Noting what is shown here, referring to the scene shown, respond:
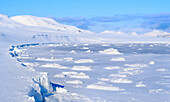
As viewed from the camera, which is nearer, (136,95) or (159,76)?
(136,95)

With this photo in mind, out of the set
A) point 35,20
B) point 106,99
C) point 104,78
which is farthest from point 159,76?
point 35,20

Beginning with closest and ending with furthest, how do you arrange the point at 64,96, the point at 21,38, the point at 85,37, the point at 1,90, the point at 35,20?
the point at 1,90 < the point at 64,96 < the point at 21,38 < the point at 85,37 < the point at 35,20

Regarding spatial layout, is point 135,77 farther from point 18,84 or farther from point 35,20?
point 35,20

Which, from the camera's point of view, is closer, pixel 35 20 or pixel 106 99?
pixel 106 99

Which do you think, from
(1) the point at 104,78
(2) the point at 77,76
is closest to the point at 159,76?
(1) the point at 104,78

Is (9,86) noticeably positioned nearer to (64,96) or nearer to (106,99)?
(64,96)

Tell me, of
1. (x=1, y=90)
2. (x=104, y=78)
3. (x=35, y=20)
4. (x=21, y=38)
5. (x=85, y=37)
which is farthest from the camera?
(x=35, y=20)

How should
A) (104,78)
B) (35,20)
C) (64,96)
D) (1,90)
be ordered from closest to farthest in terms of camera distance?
(1,90)
(64,96)
(104,78)
(35,20)

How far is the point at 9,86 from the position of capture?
22.0 ft

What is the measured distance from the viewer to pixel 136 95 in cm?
764

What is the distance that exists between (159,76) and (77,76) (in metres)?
3.21

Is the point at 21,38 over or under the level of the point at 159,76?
over

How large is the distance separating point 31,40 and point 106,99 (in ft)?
149

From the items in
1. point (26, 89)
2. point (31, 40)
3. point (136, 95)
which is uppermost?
point (31, 40)
